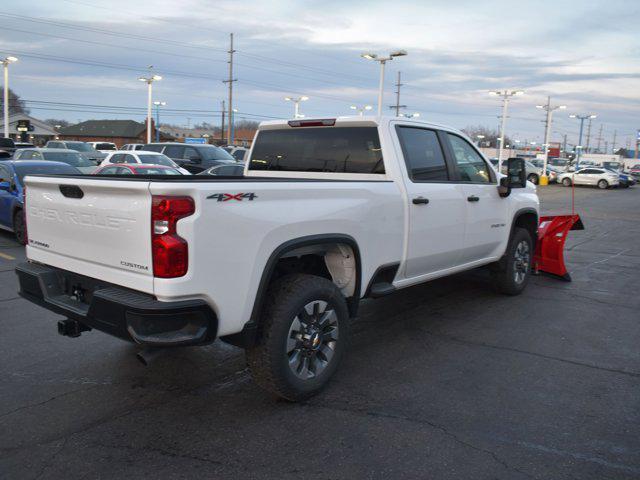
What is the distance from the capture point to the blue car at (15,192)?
32.2 ft

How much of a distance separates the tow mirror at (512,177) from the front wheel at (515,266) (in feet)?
2.55

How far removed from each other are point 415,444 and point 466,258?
2868 millimetres

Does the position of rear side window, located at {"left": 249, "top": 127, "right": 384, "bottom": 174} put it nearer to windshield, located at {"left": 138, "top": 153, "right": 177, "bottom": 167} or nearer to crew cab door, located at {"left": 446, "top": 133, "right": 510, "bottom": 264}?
crew cab door, located at {"left": 446, "top": 133, "right": 510, "bottom": 264}

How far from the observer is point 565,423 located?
3652 mm

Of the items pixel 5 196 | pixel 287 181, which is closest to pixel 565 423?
pixel 287 181

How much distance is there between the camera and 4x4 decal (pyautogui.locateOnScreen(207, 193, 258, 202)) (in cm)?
314

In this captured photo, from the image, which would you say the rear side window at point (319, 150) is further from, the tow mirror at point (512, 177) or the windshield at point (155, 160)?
the windshield at point (155, 160)

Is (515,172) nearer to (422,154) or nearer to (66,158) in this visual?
(422,154)

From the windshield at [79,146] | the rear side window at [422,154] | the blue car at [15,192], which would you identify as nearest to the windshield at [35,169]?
the blue car at [15,192]

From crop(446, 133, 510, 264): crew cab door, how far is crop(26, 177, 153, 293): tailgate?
342 centimetres

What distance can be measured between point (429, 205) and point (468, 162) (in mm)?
1202

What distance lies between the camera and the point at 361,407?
12.5 ft

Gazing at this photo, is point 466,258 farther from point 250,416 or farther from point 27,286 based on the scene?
point 27,286

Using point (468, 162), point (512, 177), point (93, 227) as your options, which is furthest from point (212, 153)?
point (93, 227)
